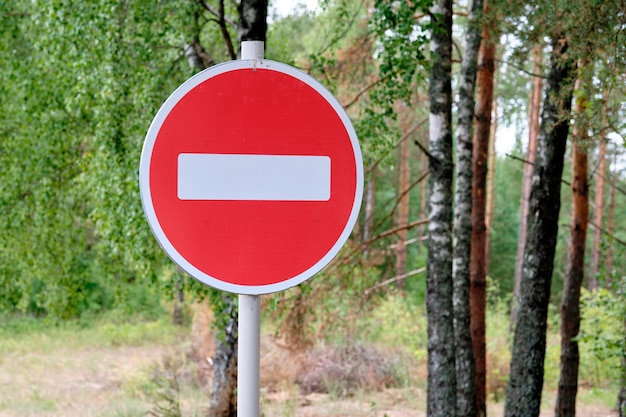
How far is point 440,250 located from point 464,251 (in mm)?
2022

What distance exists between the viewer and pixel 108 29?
765cm

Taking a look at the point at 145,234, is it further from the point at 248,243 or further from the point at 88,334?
the point at 88,334

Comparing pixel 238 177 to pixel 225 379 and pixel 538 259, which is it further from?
pixel 225 379

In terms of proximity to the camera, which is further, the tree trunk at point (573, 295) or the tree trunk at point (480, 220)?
the tree trunk at point (480, 220)

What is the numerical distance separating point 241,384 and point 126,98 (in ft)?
22.6

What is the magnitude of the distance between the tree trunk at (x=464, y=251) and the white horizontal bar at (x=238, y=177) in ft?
23.7

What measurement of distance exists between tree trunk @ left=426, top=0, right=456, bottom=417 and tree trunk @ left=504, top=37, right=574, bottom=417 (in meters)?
0.67

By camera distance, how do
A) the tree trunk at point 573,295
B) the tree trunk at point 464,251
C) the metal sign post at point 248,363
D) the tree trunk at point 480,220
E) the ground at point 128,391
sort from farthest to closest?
1. the ground at point 128,391
2. the tree trunk at point 480,220
3. the tree trunk at point 573,295
4. the tree trunk at point 464,251
5. the metal sign post at point 248,363

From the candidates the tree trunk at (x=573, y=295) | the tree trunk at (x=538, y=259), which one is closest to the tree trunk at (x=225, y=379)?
the tree trunk at (x=538, y=259)

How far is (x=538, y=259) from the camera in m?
7.08

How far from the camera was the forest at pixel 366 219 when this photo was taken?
22.7 feet

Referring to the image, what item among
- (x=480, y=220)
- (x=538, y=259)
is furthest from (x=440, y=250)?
(x=480, y=220)

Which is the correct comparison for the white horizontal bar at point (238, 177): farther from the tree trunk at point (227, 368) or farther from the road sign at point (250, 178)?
the tree trunk at point (227, 368)

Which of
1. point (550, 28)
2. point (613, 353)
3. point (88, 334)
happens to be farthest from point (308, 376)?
point (88, 334)
